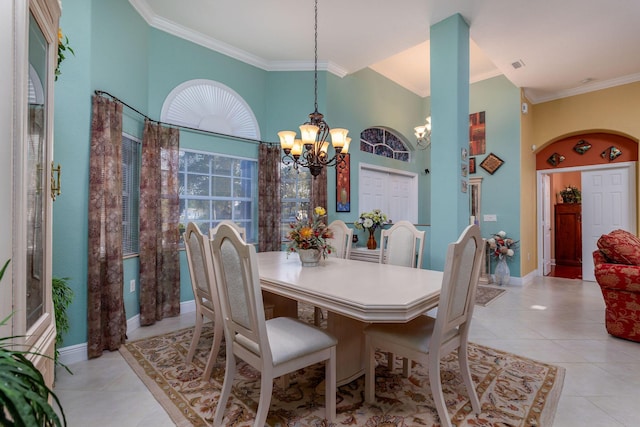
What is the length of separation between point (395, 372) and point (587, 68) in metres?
5.14

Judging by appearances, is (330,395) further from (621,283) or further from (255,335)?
(621,283)

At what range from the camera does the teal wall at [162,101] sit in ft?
7.98

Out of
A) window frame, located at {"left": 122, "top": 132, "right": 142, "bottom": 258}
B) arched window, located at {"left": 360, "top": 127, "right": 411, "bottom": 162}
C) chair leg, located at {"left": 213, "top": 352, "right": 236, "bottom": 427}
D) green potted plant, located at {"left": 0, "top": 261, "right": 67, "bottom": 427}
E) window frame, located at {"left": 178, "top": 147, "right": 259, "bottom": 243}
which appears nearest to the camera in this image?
green potted plant, located at {"left": 0, "top": 261, "right": 67, "bottom": 427}

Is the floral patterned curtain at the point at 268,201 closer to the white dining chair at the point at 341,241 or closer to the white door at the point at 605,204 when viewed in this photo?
the white dining chair at the point at 341,241

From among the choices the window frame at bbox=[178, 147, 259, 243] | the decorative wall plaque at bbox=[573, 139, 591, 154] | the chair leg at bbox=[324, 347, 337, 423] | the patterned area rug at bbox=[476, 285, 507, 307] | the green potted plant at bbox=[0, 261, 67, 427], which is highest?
the decorative wall plaque at bbox=[573, 139, 591, 154]

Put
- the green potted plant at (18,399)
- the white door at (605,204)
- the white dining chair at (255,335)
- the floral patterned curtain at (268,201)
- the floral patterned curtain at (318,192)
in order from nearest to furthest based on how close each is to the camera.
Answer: the green potted plant at (18,399) < the white dining chair at (255,335) < the floral patterned curtain at (268,201) < the floral patterned curtain at (318,192) < the white door at (605,204)

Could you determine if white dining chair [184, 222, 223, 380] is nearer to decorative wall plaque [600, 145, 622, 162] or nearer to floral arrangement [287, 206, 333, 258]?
floral arrangement [287, 206, 333, 258]

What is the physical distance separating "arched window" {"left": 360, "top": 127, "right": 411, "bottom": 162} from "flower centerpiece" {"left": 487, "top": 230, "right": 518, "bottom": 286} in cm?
218

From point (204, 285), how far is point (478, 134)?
5236 mm

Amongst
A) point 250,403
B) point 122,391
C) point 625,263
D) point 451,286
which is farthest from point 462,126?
point 122,391

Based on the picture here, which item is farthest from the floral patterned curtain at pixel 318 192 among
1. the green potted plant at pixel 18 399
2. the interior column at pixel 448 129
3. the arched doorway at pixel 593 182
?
the arched doorway at pixel 593 182

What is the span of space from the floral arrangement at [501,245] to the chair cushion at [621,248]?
1993 millimetres

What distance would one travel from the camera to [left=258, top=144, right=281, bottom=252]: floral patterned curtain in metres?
4.21

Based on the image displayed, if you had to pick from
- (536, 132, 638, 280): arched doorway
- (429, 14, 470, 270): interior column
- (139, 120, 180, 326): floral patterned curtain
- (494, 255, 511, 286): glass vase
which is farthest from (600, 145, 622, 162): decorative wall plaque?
(139, 120, 180, 326): floral patterned curtain
